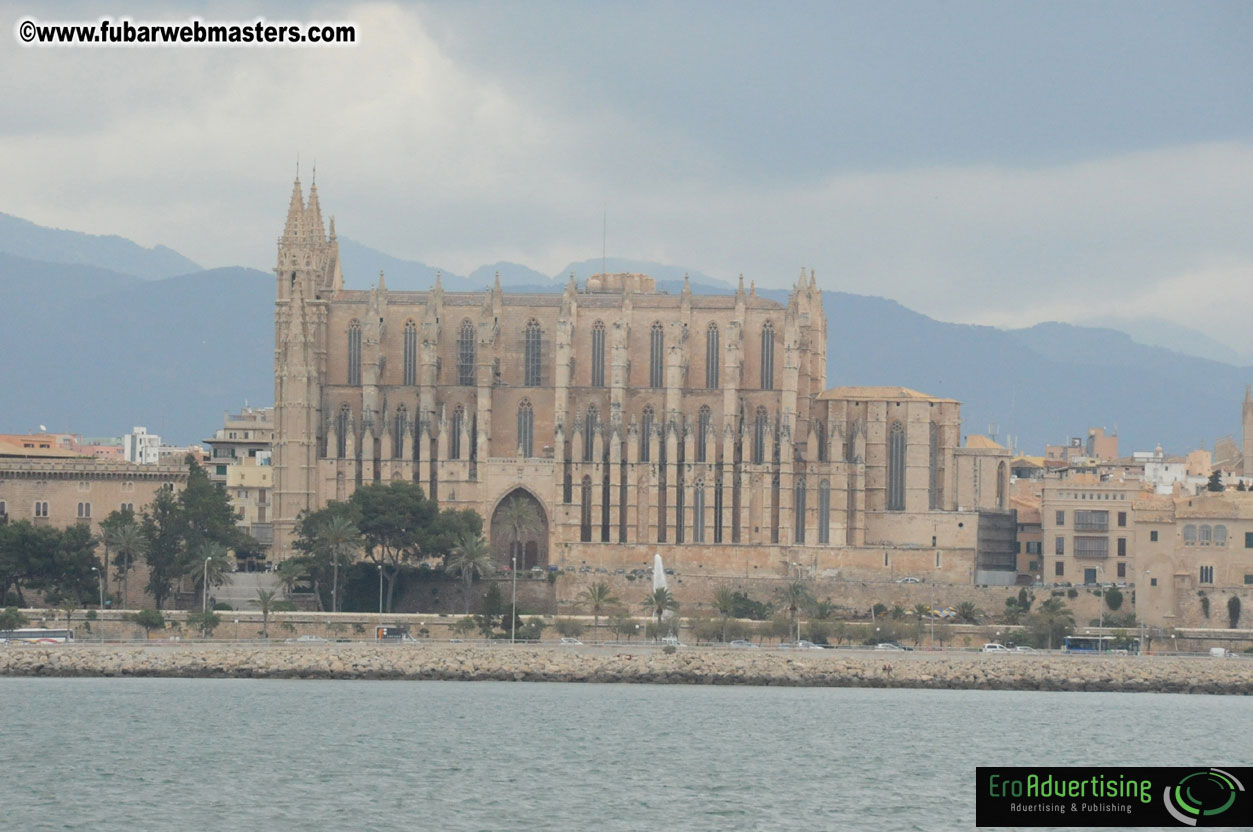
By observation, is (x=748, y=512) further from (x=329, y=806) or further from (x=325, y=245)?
(x=329, y=806)

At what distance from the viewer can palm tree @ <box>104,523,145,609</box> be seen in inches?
4099

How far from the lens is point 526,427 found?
122m

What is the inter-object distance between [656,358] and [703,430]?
4.51m

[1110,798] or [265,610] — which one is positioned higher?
[265,610]

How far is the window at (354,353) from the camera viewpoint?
4798 inches

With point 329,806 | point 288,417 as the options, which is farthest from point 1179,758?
point 288,417

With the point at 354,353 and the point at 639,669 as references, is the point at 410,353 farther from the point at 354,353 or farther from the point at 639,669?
the point at 639,669

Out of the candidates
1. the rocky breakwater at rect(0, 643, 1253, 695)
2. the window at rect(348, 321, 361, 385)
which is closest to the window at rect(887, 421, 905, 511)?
the window at rect(348, 321, 361, 385)

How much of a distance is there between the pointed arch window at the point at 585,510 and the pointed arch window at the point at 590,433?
120 centimetres

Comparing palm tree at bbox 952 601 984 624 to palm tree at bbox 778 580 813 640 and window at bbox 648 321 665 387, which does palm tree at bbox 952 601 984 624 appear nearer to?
palm tree at bbox 778 580 813 640

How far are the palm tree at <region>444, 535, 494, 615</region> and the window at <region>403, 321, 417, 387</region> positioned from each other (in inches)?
536

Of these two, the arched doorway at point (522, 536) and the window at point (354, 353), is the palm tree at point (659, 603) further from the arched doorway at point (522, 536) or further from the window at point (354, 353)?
the window at point (354, 353)

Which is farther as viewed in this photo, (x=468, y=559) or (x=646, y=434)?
(x=646, y=434)

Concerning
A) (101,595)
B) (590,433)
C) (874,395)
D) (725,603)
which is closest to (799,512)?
(874,395)
